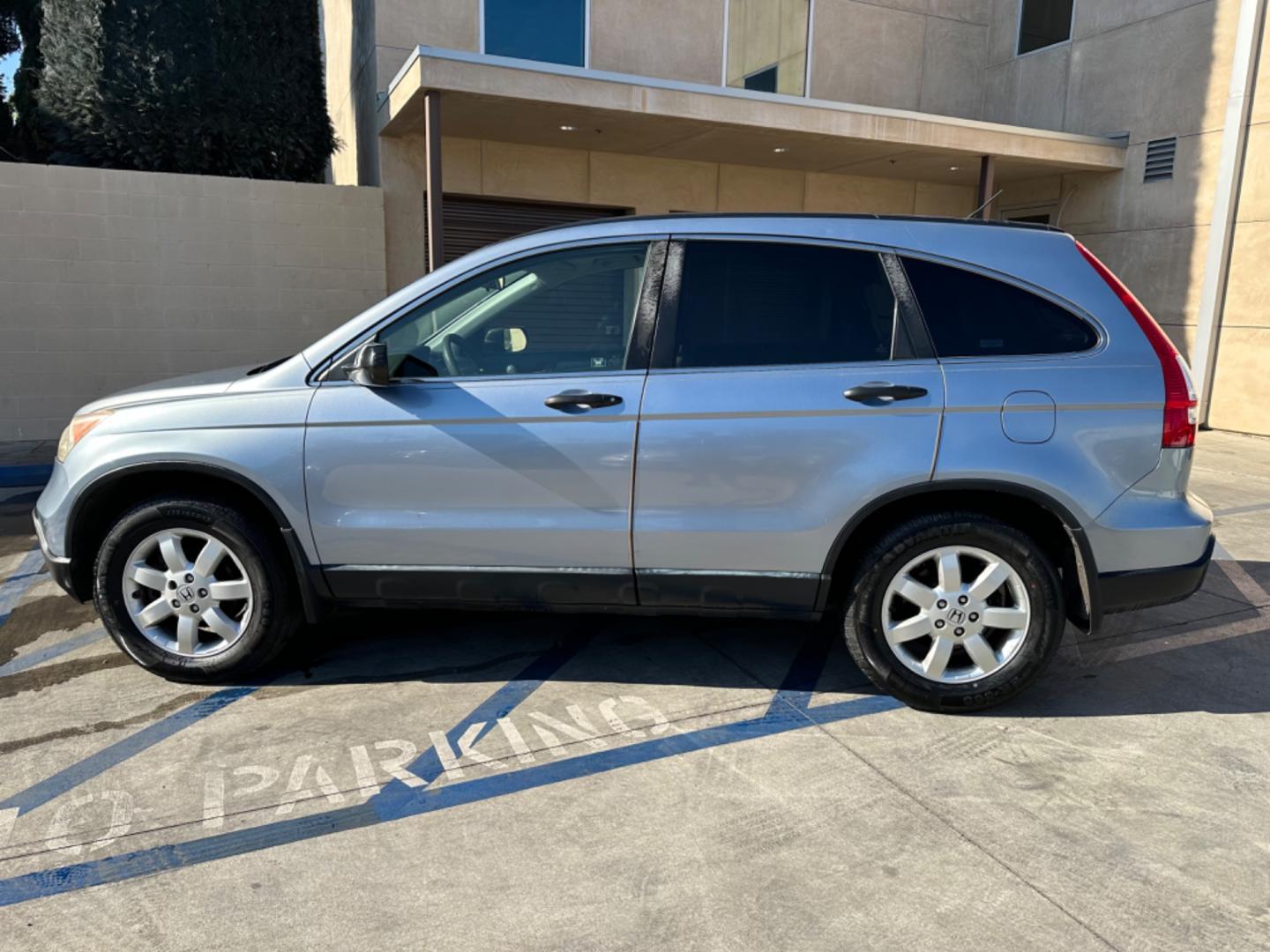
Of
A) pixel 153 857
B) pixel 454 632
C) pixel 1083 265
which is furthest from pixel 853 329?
pixel 153 857

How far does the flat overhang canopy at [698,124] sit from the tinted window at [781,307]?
5.42 meters

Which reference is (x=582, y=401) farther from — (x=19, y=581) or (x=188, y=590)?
(x=19, y=581)

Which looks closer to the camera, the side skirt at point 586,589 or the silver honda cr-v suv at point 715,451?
the silver honda cr-v suv at point 715,451

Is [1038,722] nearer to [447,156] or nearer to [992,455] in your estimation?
[992,455]

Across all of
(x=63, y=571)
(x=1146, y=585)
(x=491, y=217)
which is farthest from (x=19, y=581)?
(x=491, y=217)

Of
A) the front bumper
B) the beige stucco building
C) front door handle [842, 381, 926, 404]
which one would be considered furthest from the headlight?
the beige stucco building

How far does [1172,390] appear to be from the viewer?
3.54 metres

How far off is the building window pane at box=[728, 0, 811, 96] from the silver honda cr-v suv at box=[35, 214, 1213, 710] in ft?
29.6

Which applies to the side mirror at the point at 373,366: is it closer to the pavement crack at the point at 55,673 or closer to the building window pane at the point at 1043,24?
the pavement crack at the point at 55,673

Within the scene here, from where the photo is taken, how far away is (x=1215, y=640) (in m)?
4.62

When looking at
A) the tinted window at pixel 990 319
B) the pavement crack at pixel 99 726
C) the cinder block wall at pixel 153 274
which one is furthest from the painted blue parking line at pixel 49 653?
the cinder block wall at pixel 153 274

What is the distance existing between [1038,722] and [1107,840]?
0.84 m

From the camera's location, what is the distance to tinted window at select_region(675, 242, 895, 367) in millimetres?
3662

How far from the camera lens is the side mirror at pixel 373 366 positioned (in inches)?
141
